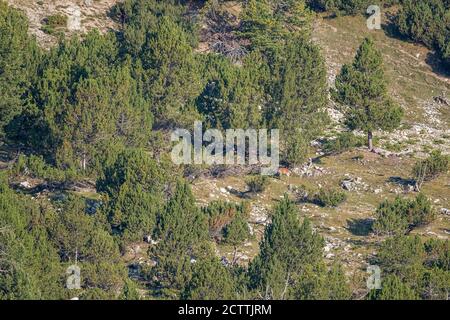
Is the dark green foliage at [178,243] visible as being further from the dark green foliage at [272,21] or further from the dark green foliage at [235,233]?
the dark green foliage at [272,21]

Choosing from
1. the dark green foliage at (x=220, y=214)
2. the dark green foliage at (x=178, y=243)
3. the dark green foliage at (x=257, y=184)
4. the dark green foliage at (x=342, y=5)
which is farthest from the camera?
the dark green foliage at (x=342, y=5)

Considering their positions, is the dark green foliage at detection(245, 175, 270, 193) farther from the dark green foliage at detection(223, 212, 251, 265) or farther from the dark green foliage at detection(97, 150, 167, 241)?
the dark green foliage at detection(223, 212, 251, 265)

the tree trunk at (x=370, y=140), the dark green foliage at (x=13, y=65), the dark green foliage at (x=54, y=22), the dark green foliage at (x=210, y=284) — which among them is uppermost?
the dark green foliage at (x=13, y=65)

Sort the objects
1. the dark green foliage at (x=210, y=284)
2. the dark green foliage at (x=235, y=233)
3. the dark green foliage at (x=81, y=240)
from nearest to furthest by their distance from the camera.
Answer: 1. the dark green foliage at (x=210, y=284)
2. the dark green foliage at (x=81, y=240)
3. the dark green foliage at (x=235, y=233)

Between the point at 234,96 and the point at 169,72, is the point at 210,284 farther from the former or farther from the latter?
the point at 169,72

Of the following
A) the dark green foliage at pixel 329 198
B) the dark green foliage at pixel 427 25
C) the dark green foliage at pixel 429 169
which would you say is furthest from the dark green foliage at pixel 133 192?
the dark green foliage at pixel 427 25

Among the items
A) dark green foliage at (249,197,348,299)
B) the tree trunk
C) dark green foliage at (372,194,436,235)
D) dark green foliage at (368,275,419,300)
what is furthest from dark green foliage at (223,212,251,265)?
the tree trunk

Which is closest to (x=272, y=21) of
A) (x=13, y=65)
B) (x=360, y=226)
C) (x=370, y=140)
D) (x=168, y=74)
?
(x=370, y=140)
